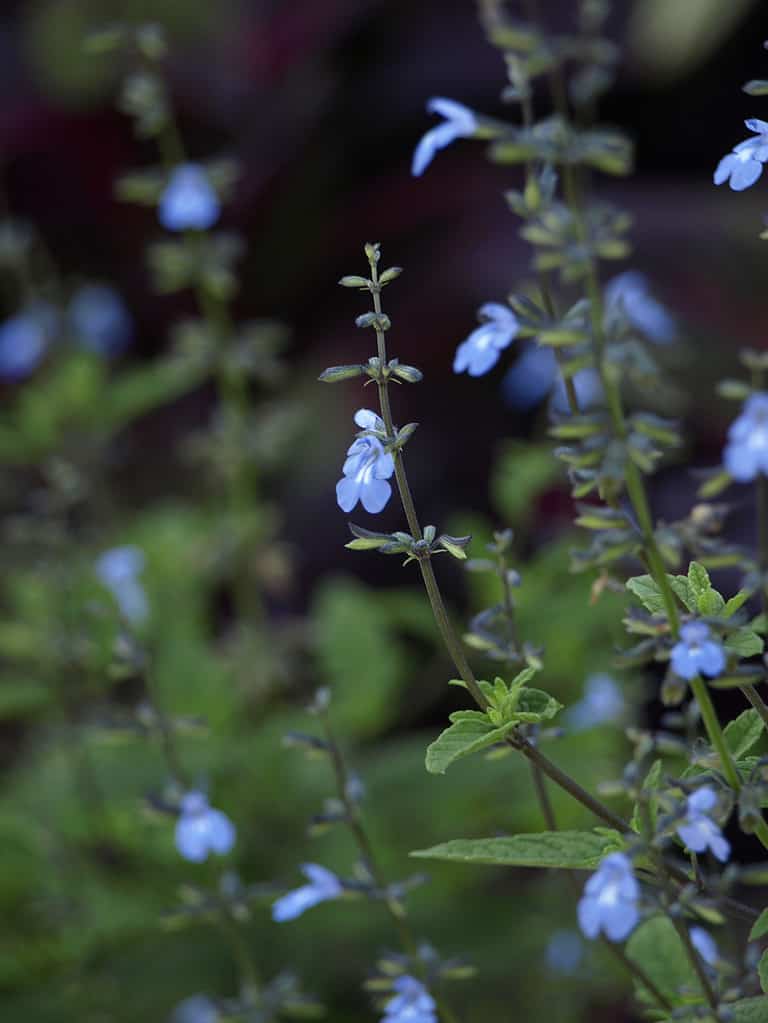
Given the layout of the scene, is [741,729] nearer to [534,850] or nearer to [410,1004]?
[534,850]

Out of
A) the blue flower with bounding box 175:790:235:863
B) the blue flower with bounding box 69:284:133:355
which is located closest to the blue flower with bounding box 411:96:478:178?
the blue flower with bounding box 175:790:235:863

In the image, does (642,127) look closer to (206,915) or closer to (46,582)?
(46,582)

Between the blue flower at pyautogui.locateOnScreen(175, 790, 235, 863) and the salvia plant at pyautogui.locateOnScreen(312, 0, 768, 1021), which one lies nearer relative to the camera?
the salvia plant at pyautogui.locateOnScreen(312, 0, 768, 1021)

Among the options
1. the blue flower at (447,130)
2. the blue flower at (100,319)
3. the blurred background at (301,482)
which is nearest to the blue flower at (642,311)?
the blurred background at (301,482)

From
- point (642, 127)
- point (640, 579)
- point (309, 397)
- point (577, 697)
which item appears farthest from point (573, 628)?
point (642, 127)

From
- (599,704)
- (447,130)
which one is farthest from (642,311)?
(447,130)

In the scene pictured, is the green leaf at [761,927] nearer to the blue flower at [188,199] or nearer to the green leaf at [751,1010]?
the green leaf at [751,1010]

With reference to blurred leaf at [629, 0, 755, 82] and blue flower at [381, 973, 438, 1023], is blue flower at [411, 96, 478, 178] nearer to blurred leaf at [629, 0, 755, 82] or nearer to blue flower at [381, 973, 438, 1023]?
blue flower at [381, 973, 438, 1023]
